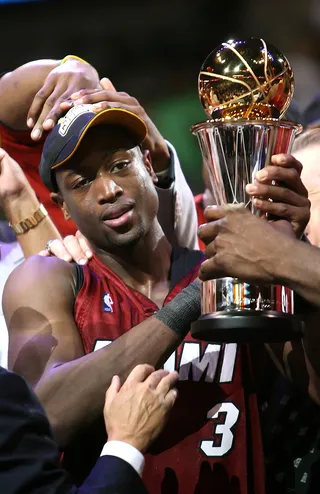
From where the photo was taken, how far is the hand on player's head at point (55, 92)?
2504mm

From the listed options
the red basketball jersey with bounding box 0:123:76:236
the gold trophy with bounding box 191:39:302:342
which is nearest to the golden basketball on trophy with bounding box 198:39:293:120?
the gold trophy with bounding box 191:39:302:342

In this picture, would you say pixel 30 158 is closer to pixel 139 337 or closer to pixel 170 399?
pixel 139 337

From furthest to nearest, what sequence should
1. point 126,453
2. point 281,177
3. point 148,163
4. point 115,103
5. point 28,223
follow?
point 28,223
point 148,163
point 115,103
point 281,177
point 126,453

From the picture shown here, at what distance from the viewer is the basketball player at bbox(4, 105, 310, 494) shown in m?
2.04

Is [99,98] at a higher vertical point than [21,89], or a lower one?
lower

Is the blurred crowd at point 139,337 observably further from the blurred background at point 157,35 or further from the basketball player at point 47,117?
the blurred background at point 157,35

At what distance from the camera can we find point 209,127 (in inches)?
74.7

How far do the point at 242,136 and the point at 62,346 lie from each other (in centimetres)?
67

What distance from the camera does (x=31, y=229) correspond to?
275 cm

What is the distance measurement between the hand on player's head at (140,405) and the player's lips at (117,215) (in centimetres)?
48

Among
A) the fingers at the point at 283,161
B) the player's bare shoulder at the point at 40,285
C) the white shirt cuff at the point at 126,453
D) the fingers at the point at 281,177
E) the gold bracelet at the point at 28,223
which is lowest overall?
the white shirt cuff at the point at 126,453

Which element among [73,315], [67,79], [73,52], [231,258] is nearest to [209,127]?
[231,258]

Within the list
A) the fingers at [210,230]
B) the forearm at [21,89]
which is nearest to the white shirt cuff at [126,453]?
the fingers at [210,230]

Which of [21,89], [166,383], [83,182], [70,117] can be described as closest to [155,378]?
[166,383]
